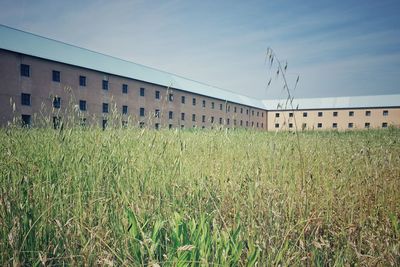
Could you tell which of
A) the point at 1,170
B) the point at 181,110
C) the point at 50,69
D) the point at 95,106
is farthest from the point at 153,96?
the point at 1,170

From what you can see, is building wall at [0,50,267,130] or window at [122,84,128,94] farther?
window at [122,84,128,94]

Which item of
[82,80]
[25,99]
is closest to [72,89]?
[25,99]

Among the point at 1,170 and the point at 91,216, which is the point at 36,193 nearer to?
the point at 91,216

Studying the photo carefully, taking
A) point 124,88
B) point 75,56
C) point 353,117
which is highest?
point 75,56

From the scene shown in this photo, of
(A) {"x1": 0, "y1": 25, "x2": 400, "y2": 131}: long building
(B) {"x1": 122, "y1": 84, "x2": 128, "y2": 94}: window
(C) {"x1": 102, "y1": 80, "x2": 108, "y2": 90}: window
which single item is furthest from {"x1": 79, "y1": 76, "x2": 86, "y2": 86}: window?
(B) {"x1": 122, "y1": 84, "x2": 128, "y2": 94}: window

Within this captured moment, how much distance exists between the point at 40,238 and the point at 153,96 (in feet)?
120

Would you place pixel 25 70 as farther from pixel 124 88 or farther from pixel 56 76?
pixel 124 88

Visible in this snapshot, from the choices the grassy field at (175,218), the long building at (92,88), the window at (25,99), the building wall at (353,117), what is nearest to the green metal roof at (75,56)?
the long building at (92,88)

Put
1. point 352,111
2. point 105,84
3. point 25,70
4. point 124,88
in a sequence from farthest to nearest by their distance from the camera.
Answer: point 352,111 → point 124,88 → point 105,84 → point 25,70

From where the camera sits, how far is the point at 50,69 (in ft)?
83.6

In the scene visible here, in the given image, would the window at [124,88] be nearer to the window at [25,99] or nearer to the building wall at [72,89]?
the building wall at [72,89]

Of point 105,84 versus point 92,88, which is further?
point 105,84

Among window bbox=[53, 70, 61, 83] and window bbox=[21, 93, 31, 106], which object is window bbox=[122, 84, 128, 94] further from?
window bbox=[21, 93, 31, 106]

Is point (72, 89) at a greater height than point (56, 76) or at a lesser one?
lesser
